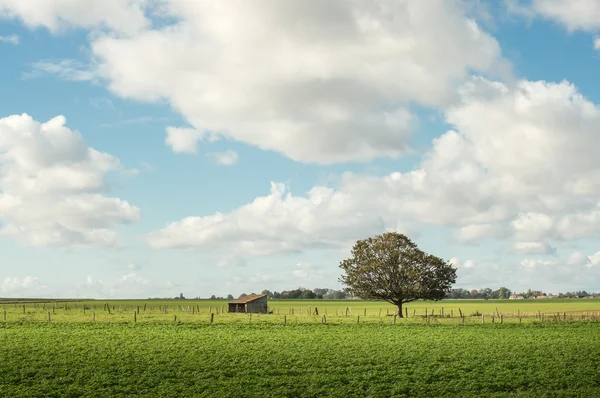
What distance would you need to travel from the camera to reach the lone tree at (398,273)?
294ft

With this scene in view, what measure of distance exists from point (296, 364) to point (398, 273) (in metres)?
56.5

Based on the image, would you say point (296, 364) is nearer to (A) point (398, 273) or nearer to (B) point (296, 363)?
(B) point (296, 363)

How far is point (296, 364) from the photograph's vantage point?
36094 millimetres

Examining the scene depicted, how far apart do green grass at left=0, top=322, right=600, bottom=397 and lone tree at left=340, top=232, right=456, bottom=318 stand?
107 ft

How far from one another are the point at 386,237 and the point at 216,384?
65202mm

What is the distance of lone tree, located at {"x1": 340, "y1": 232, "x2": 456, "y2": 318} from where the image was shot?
8956 cm

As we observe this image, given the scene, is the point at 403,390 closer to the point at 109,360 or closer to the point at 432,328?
the point at 109,360

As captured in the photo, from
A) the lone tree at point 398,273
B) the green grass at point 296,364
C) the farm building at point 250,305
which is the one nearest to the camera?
the green grass at point 296,364

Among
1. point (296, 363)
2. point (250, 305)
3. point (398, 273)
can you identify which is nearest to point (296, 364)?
point (296, 363)

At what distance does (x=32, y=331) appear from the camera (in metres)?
56.9

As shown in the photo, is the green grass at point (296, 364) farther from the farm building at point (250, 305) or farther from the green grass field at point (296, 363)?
the farm building at point (250, 305)

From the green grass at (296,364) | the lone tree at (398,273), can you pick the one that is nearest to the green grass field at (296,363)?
the green grass at (296,364)

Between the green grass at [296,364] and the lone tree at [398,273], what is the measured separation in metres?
32.7

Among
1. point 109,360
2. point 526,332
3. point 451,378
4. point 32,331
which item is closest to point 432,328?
point 526,332
